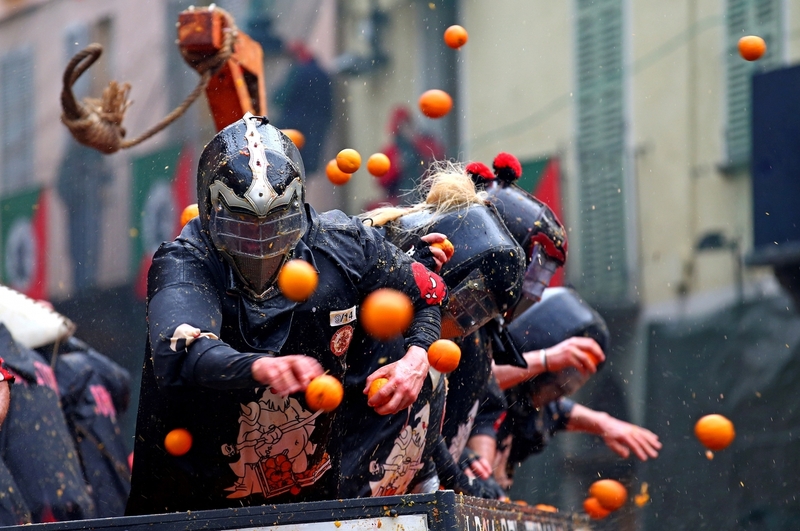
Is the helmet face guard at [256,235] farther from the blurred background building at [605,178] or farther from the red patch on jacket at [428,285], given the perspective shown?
the blurred background building at [605,178]

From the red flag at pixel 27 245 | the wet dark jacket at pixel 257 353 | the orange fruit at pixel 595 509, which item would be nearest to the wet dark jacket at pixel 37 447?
the wet dark jacket at pixel 257 353

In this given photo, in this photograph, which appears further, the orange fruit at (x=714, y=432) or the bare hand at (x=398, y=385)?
the orange fruit at (x=714, y=432)

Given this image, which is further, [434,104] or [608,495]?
[608,495]

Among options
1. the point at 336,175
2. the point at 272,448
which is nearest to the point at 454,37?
the point at 336,175

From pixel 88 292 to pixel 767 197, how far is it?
9.86 metres

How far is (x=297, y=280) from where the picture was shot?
357 centimetres

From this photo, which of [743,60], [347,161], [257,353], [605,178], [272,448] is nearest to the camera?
[257,353]

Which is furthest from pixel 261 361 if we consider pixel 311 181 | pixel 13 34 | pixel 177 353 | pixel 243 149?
pixel 13 34

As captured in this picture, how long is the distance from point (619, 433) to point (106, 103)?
3000 millimetres

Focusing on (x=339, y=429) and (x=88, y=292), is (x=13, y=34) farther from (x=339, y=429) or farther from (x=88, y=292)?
(x=339, y=429)

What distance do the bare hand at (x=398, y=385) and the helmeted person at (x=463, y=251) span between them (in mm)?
695

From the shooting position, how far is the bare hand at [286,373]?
130 inches

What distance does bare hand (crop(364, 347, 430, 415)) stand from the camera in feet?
12.2

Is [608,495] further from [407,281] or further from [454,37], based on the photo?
[407,281]
